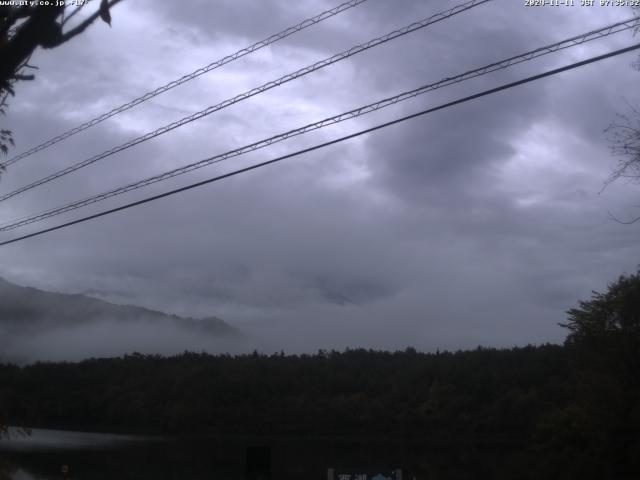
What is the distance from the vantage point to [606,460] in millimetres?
33281

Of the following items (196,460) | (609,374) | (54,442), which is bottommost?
(196,460)

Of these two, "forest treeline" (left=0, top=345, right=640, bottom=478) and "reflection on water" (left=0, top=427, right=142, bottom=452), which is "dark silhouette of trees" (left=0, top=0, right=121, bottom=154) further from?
"forest treeline" (left=0, top=345, right=640, bottom=478)

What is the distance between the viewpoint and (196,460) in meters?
54.3

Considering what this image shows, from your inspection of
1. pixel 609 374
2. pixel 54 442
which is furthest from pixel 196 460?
pixel 609 374

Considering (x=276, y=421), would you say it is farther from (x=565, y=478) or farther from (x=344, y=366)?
(x=565, y=478)

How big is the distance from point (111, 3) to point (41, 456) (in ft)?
154

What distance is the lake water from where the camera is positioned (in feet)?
134

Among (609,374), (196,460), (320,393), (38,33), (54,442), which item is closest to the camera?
(38,33)

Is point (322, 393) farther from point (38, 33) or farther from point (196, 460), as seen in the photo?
point (38, 33)

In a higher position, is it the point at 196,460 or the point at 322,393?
the point at 322,393

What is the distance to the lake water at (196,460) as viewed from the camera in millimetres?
40875

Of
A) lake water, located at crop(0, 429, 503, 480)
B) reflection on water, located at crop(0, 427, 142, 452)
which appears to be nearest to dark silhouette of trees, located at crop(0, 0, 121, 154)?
lake water, located at crop(0, 429, 503, 480)

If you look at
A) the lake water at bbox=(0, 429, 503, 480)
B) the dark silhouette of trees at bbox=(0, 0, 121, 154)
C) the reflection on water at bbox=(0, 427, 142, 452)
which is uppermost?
the dark silhouette of trees at bbox=(0, 0, 121, 154)

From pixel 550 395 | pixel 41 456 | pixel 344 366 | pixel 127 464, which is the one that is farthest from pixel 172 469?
pixel 344 366
